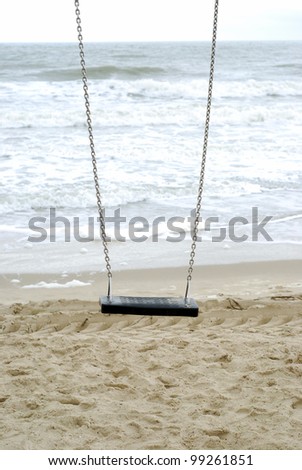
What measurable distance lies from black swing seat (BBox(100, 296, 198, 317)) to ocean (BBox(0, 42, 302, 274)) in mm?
2609

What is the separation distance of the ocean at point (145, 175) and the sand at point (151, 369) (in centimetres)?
101

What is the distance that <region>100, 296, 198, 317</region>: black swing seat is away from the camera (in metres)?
4.38

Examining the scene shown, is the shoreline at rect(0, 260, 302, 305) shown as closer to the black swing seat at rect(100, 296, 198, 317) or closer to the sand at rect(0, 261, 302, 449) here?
the sand at rect(0, 261, 302, 449)

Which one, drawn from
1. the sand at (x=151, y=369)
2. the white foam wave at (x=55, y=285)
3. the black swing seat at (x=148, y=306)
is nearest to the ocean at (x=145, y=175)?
the white foam wave at (x=55, y=285)

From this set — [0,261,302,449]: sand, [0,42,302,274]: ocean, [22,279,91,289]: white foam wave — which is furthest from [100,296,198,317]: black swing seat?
[0,42,302,274]: ocean

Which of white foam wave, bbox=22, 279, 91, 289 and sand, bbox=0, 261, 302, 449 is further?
white foam wave, bbox=22, 279, 91, 289

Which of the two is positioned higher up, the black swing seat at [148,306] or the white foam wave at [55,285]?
the black swing seat at [148,306]

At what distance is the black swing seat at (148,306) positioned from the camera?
14.4 ft

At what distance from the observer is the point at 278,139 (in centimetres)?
1541

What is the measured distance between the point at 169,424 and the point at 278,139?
39.7 ft

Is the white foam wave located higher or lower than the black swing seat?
lower

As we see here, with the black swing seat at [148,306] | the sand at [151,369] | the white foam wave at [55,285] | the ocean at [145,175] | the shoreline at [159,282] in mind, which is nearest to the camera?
the sand at [151,369]

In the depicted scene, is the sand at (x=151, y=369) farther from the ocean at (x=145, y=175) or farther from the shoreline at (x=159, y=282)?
the ocean at (x=145, y=175)

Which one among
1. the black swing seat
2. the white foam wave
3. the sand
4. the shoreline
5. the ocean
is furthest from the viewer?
the ocean
